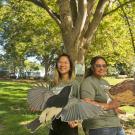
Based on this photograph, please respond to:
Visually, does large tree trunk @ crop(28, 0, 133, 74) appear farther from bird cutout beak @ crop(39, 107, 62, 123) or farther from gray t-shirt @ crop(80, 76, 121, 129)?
bird cutout beak @ crop(39, 107, 62, 123)

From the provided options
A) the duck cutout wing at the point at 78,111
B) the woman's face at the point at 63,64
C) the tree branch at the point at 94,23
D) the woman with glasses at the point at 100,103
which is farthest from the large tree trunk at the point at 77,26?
the duck cutout wing at the point at 78,111

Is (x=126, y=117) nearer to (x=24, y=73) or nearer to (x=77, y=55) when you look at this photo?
(x=77, y=55)

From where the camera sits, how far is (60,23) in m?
14.9

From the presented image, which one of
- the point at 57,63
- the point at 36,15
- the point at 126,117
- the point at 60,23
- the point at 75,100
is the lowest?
the point at 126,117

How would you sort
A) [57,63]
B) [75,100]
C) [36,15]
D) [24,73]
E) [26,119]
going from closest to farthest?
1. [75,100]
2. [57,63]
3. [26,119]
4. [36,15]
5. [24,73]

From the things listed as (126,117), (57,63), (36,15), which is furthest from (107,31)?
(57,63)

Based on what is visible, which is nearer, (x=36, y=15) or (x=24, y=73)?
(x=36, y=15)

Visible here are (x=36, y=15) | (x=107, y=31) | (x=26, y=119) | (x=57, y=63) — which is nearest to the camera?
(x=57, y=63)

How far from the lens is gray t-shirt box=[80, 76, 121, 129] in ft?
16.1

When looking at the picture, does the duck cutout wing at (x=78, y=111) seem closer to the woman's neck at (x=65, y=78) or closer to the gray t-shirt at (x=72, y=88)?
the gray t-shirt at (x=72, y=88)

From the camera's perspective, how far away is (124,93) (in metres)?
5.12

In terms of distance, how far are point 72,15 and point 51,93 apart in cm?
1007

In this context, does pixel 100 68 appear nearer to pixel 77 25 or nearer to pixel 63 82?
pixel 63 82

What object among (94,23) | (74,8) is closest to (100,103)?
(94,23)
